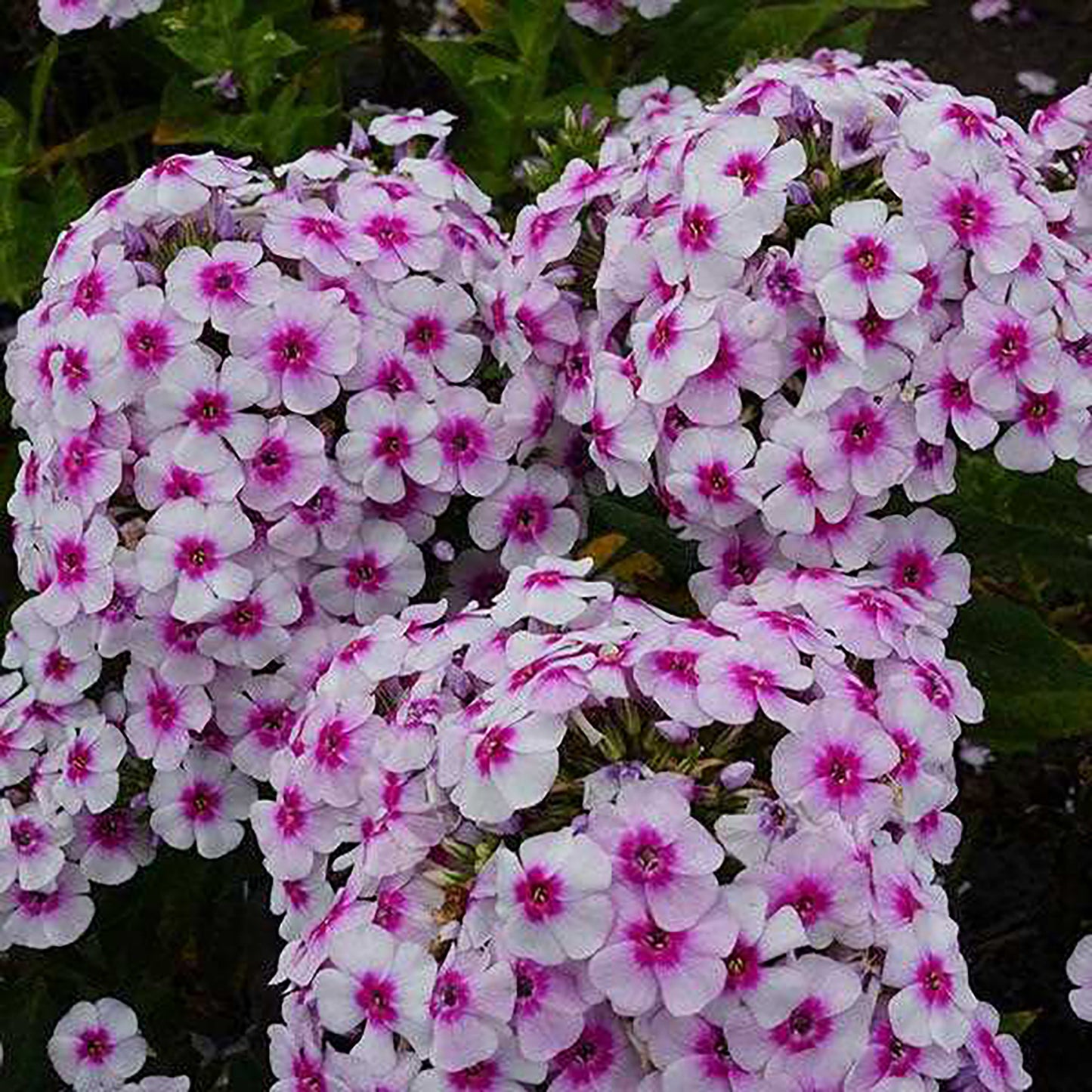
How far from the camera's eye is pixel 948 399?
1817mm

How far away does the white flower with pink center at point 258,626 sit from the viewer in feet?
6.25

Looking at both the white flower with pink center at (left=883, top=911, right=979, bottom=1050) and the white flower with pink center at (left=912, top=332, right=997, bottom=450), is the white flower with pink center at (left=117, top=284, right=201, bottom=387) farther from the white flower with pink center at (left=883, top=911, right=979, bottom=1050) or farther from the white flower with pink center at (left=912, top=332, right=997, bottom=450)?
the white flower with pink center at (left=883, top=911, right=979, bottom=1050)

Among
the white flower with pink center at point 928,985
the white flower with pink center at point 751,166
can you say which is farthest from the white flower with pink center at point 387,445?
the white flower with pink center at point 928,985

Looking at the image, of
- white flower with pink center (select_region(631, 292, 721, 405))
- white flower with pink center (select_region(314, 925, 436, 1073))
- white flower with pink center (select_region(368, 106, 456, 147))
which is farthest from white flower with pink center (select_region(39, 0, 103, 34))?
white flower with pink center (select_region(314, 925, 436, 1073))

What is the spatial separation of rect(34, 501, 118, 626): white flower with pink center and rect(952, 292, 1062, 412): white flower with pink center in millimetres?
759

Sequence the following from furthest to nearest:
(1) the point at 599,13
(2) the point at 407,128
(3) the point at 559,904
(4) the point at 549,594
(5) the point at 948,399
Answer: (1) the point at 599,13, (2) the point at 407,128, (5) the point at 948,399, (4) the point at 549,594, (3) the point at 559,904

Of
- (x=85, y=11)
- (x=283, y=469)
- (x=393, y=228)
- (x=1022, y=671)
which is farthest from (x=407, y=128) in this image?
(x=1022, y=671)

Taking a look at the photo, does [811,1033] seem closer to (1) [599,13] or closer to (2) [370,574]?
(2) [370,574]

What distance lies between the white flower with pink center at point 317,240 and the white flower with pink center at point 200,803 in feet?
1.51

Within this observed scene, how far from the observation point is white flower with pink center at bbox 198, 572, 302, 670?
1.91m

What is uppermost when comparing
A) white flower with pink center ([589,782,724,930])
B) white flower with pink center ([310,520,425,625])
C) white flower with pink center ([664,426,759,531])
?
white flower with pink center ([589,782,724,930])

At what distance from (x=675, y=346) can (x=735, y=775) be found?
0.43 metres

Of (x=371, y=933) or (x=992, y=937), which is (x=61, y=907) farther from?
(x=992, y=937)

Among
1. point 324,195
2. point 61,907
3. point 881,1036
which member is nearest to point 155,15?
point 324,195
